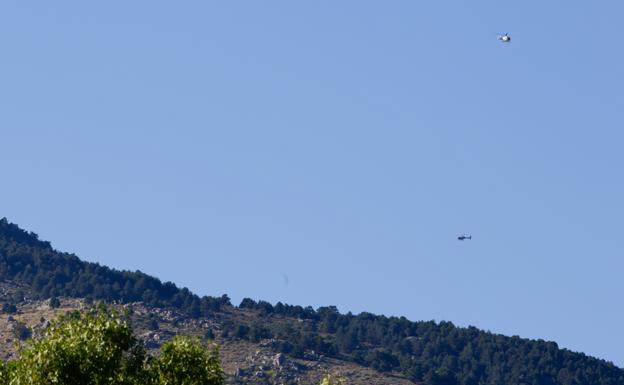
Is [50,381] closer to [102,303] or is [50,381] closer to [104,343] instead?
[104,343]

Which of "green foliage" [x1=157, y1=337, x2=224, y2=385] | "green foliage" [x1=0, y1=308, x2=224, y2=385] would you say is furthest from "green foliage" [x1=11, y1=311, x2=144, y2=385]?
"green foliage" [x1=157, y1=337, x2=224, y2=385]

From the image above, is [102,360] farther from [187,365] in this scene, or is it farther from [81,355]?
[187,365]

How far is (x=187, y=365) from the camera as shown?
79438 mm

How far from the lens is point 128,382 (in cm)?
7800

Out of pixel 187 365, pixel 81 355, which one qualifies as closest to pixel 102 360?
pixel 81 355

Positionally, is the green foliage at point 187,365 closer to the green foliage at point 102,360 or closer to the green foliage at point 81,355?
the green foliage at point 102,360

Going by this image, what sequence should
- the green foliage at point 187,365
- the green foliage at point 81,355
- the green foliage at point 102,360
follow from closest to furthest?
the green foliage at point 81,355 → the green foliage at point 102,360 → the green foliage at point 187,365

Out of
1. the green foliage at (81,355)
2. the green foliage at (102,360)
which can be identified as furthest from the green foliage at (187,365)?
the green foliage at (81,355)

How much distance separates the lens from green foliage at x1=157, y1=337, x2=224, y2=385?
259ft

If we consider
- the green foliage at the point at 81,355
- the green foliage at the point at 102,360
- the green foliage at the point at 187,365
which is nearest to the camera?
the green foliage at the point at 81,355

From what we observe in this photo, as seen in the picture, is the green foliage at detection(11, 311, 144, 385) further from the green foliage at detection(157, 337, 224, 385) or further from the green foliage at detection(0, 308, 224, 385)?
the green foliage at detection(157, 337, 224, 385)

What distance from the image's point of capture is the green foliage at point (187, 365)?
79.0m

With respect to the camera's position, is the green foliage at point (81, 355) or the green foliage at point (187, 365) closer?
the green foliage at point (81, 355)

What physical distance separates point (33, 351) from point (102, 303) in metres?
11.8
